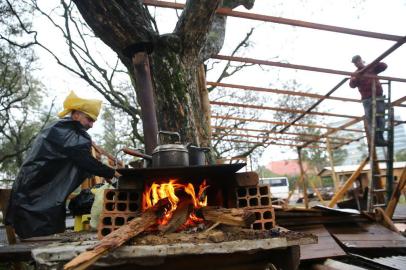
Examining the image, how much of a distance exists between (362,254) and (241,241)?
2797 millimetres

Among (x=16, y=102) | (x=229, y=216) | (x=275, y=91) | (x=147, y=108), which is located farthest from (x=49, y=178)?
(x=16, y=102)

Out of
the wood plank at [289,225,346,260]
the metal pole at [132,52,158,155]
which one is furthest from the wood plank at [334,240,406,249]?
the metal pole at [132,52,158,155]

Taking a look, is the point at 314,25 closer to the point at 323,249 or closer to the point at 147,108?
the point at 147,108

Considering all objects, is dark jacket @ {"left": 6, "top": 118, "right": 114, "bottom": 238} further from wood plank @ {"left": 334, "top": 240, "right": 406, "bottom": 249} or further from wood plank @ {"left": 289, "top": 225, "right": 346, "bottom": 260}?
wood plank @ {"left": 334, "top": 240, "right": 406, "bottom": 249}

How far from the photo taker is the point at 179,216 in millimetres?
2916

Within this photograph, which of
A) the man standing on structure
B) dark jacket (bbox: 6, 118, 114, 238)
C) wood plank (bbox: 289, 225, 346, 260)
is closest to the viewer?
dark jacket (bbox: 6, 118, 114, 238)

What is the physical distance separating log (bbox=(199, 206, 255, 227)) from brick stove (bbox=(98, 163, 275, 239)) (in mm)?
319

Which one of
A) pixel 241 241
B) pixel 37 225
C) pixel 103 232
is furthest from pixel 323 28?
pixel 37 225

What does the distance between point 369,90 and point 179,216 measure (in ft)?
21.4

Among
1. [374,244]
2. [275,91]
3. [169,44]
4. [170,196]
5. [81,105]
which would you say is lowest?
[374,244]

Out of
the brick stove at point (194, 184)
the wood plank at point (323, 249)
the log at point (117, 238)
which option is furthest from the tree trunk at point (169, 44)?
the wood plank at point (323, 249)

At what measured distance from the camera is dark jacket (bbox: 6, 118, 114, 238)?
3.47 meters

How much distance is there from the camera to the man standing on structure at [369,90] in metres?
6.09

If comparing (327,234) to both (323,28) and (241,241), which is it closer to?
(241,241)
